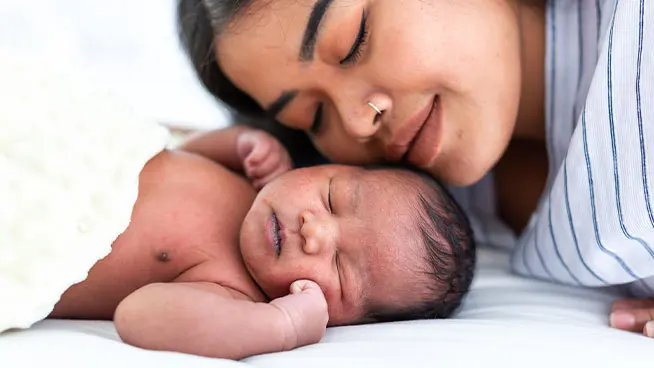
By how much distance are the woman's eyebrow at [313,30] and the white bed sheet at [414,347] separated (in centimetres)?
44

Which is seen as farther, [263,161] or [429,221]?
[263,161]

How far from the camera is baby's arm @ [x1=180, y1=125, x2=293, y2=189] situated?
4.16ft

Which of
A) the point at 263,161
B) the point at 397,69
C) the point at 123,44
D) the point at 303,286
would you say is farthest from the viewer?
the point at 123,44

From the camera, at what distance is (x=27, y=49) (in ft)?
6.77

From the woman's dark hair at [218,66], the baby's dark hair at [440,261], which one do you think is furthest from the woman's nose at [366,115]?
the woman's dark hair at [218,66]

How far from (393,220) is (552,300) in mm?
333

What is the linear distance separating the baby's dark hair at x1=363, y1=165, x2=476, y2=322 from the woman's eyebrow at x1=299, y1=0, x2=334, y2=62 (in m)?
0.28

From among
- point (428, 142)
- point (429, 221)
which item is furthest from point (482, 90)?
point (429, 221)

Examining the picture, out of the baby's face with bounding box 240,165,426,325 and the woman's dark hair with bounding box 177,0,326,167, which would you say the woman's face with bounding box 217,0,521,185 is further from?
the baby's face with bounding box 240,165,426,325

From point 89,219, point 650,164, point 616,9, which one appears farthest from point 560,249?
point 89,219

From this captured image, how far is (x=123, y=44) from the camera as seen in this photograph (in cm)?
222

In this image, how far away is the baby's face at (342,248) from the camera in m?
0.98

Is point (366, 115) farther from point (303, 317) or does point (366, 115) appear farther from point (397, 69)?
point (303, 317)

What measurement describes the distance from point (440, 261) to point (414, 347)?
0.24m
